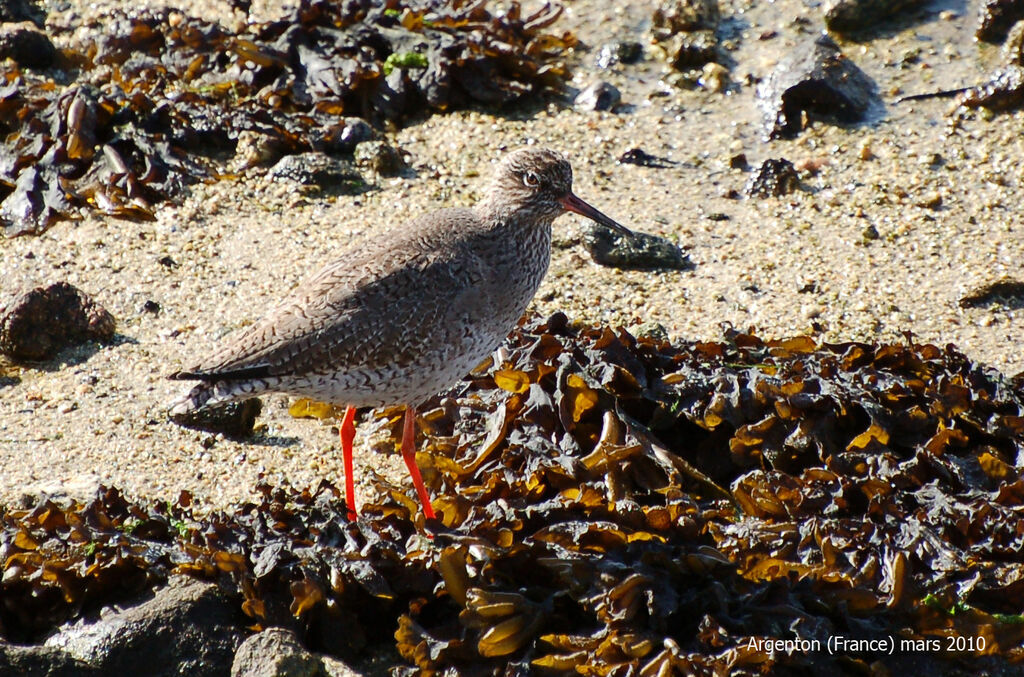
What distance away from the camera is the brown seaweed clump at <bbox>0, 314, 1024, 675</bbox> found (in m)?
3.96

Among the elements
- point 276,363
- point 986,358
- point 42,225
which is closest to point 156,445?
point 276,363

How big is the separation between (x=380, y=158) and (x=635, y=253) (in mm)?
1971

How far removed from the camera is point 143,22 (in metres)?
8.88

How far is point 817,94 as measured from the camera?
25.0ft

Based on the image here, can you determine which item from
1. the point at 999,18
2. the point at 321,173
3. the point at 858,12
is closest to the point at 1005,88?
the point at 999,18

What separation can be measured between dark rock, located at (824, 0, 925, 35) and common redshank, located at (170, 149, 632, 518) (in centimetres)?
456

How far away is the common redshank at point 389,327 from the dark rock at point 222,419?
58 cm

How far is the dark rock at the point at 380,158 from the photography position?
7383mm

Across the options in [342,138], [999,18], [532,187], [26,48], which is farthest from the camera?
[26,48]

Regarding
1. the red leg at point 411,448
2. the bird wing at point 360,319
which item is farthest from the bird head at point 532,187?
the red leg at point 411,448

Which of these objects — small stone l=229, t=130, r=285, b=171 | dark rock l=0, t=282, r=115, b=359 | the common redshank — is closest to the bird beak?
the common redshank

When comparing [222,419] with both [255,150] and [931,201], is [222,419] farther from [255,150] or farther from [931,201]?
[931,201]

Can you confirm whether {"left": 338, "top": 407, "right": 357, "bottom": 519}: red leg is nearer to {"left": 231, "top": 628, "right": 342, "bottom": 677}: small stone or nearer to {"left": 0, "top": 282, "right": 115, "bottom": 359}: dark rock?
{"left": 231, "top": 628, "right": 342, "bottom": 677}: small stone

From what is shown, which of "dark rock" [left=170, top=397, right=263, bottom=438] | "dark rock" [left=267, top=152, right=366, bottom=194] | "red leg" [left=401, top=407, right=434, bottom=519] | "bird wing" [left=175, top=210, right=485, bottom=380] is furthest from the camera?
"dark rock" [left=267, top=152, right=366, bottom=194]
